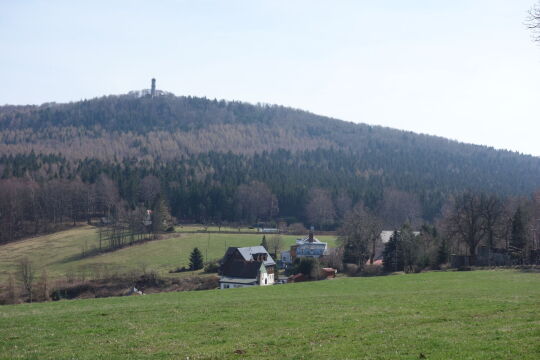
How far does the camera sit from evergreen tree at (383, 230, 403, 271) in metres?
53.0

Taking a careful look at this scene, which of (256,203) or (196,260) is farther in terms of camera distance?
(256,203)

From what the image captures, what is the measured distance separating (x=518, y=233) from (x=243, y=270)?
3222 cm

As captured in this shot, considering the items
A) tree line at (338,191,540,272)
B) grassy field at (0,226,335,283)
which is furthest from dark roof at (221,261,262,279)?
tree line at (338,191,540,272)

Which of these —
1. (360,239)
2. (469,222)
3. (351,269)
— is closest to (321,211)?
(360,239)

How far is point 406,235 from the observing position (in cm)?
5569

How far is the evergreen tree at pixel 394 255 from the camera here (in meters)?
53.0

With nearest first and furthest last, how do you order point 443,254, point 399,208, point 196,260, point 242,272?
point 443,254 → point 242,272 → point 196,260 → point 399,208

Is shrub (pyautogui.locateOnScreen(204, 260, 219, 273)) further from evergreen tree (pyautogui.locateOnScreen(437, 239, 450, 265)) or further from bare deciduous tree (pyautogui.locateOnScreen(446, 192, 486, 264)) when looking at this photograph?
bare deciduous tree (pyautogui.locateOnScreen(446, 192, 486, 264))

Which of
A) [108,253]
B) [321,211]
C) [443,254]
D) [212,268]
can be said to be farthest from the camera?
[321,211]

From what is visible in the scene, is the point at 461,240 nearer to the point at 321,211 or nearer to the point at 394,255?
the point at 394,255

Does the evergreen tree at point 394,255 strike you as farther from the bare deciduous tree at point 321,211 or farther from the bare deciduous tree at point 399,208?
the bare deciduous tree at point 399,208

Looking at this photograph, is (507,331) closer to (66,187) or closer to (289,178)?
(66,187)

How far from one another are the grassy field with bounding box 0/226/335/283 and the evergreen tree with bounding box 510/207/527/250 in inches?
1291

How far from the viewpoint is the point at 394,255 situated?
177 feet
